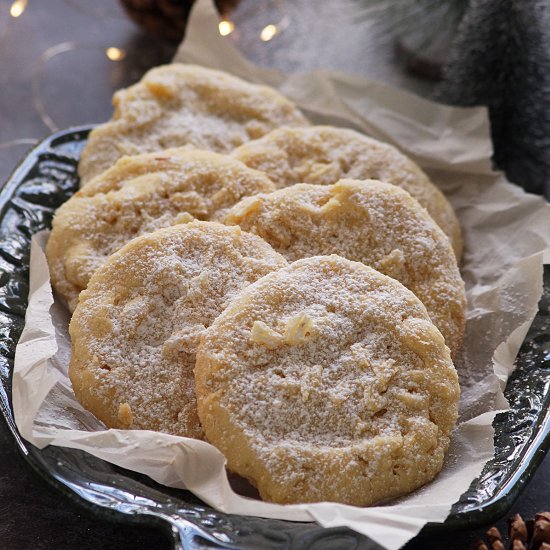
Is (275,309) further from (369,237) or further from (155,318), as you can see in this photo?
(369,237)

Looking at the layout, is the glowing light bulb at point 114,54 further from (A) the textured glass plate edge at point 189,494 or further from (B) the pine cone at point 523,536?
(B) the pine cone at point 523,536

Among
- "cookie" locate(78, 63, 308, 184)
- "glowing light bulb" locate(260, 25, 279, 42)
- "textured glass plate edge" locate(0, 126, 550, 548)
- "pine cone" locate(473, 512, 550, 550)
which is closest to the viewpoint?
"textured glass plate edge" locate(0, 126, 550, 548)

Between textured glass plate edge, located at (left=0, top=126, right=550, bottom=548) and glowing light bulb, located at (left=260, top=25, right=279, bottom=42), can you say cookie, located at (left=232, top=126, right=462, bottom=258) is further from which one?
glowing light bulb, located at (left=260, top=25, right=279, bottom=42)

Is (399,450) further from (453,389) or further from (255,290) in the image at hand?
(255,290)

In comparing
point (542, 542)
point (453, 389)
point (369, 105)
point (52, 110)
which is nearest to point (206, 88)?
point (369, 105)

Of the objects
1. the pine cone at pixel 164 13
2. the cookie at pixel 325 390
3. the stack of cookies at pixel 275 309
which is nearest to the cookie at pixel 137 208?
the stack of cookies at pixel 275 309

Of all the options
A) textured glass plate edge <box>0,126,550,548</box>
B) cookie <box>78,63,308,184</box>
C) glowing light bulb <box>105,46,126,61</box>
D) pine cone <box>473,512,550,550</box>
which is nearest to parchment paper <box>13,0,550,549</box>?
textured glass plate edge <box>0,126,550,548</box>

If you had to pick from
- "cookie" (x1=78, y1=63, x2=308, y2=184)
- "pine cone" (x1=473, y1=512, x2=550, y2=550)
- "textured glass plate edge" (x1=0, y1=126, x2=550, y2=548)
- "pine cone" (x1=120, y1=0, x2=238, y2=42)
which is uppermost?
"pine cone" (x1=120, y1=0, x2=238, y2=42)

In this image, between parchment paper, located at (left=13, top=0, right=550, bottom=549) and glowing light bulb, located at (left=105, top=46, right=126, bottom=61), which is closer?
parchment paper, located at (left=13, top=0, right=550, bottom=549)
